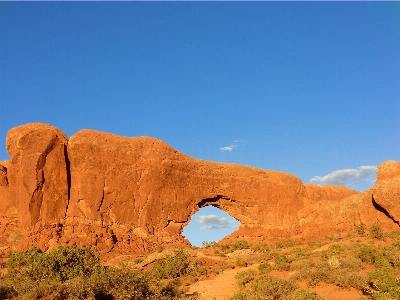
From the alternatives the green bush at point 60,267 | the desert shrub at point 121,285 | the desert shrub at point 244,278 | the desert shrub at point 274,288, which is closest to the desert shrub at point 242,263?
the desert shrub at point 244,278

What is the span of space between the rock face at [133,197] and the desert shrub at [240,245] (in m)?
2.10

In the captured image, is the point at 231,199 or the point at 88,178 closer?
the point at 88,178

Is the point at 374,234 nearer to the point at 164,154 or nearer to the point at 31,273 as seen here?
the point at 164,154

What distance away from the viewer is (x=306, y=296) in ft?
37.9

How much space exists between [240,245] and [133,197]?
11.5m

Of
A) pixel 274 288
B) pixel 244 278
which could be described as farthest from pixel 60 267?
pixel 244 278

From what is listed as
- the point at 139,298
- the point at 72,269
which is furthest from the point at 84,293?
the point at 72,269

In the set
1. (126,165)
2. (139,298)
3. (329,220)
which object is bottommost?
(139,298)

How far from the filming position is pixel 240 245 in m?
38.0

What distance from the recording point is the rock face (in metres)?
33.0

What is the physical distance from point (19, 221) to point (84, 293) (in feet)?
85.9

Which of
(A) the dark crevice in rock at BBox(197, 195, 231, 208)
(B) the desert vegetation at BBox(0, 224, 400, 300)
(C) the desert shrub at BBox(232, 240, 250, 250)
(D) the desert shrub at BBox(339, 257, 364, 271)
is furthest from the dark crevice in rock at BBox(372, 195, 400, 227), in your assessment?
(D) the desert shrub at BBox(339, 257, 364, 271)

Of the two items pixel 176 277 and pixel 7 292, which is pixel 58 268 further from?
pixel 176 277

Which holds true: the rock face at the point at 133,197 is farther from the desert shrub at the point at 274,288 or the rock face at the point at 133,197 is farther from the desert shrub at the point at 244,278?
the desert shrub at the point at 274,288
